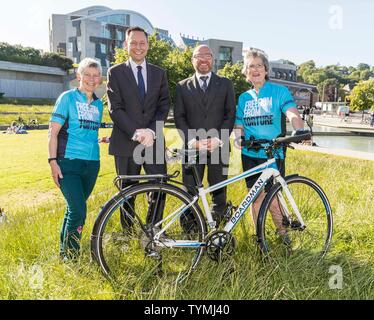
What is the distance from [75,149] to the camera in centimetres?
331

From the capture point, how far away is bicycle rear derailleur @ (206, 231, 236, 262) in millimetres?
3165

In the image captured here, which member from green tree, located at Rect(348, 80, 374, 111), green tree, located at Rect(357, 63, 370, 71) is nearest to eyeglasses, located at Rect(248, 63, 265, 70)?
green tree, located at Rect(348, 80, 374, 111)

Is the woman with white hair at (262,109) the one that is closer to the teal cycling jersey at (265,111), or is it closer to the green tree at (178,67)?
the teal cycling jersey at (265,111)

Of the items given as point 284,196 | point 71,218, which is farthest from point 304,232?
point 71,218

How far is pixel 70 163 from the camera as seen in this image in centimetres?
328

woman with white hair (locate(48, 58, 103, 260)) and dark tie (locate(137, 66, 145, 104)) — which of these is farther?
dark tie (locate(137, 66, 145, 104))

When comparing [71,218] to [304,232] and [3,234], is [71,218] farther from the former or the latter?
[304,232]

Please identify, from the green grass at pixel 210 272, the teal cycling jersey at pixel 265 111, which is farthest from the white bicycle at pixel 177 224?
the teal cycling jersey at pixel 265 111

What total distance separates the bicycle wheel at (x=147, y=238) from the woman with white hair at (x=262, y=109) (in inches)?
32.5

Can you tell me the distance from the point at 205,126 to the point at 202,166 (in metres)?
0.42

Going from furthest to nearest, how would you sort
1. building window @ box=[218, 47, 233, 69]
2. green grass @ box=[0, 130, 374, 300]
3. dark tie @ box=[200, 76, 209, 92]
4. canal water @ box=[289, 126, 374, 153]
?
building window @ box=[218, 47, 233, 69], canal water @ box=[289, 126, 374, 153], dark tie @ box=[200, 76, 209, 92], green grass @ box=[0, 130, 374, 300]

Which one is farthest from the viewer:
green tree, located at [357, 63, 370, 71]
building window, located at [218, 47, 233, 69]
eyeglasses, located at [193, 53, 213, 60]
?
green tree, located at [357, 63, 370, 71]

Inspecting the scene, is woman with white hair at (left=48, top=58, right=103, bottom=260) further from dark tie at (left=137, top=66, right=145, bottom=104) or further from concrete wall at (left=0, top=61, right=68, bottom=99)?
concrete wall at (left=0, top=61, right=68, bottom=99)

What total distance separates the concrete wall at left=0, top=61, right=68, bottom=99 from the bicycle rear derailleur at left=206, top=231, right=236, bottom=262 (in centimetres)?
6161
